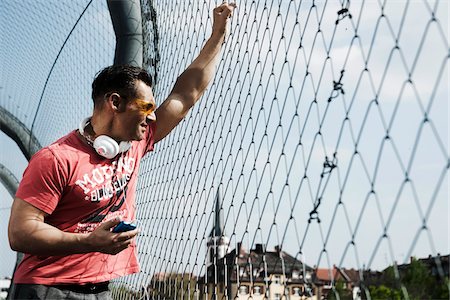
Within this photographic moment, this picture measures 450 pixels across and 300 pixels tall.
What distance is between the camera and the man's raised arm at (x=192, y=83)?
1998 millimetres

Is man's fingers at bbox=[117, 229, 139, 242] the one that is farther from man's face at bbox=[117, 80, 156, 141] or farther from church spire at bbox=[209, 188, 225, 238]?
church spire at bbox=[209, 188, 225, 238]

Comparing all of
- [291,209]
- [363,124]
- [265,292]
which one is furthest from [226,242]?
[363,124]

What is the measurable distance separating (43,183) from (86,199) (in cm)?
13

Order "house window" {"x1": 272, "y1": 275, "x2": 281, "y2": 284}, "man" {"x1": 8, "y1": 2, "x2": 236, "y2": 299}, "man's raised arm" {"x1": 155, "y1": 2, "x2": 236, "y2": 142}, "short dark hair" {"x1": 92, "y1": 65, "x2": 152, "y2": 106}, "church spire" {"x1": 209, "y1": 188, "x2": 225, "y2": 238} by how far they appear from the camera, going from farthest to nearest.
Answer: "church spire" {"x1": 209, "y1": 188, "x2": 225, "y2": 238} → "man's raised arm" {"x1": 155, "y1": 2, "x2": 236, "y2": 142} → "house window" {"x1": 272, "y1": 275, "x2": 281, "y2": 284} → "short dark hair" {"x1": 92, "y1": 65, "x2": 152, "y2": 106} → "man" {"x1": 8, "y1": 2, "x2": 236, "y2": 299}

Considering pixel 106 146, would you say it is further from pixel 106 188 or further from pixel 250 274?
pixel 250 274

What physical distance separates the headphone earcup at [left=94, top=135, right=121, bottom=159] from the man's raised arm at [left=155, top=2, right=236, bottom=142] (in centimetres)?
29

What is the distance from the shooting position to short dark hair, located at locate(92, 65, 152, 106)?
178cm

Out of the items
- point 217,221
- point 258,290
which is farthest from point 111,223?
point 217,221

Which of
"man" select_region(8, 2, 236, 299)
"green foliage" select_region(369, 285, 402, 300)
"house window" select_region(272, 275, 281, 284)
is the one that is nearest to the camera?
"green foliage" select_region(369, 285, 402, 300)

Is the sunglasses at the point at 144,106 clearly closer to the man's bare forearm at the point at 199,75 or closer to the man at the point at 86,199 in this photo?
the man at the point at 86,199

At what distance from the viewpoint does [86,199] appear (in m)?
1.71

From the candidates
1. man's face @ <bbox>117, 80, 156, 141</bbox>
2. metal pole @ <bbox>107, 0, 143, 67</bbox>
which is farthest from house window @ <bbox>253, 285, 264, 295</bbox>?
Result: metal pole @ <bbox>107, 0, 143, 67</bbox>

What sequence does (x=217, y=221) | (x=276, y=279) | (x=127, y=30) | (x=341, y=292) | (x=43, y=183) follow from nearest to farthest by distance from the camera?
(x=341, y=292) < (x=43, y=183) < (x=276, y=279) < (x=217, y=221) < (x=127, y=30)

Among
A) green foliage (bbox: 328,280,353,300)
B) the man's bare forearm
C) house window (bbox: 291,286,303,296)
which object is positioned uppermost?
the man's bare forearm
